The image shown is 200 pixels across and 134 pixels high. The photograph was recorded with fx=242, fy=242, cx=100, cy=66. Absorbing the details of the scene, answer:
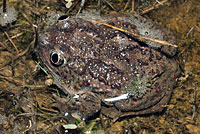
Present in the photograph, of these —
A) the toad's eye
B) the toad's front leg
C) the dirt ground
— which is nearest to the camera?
the toad's eye

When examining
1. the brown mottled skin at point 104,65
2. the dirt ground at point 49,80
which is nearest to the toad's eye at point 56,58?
the brown mottled skin at point 104,65

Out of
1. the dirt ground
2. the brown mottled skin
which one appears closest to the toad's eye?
the brown mottled skin

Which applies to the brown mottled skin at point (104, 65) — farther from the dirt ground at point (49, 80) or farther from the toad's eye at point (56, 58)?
the dirt ground at point (49, 80)

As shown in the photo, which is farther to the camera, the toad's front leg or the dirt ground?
the dirt ground

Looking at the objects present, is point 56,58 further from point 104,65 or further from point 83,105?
point 83,105

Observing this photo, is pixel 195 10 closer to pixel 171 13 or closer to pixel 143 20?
pixel 171 13

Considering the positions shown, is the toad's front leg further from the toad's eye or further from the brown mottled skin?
the toad's eye

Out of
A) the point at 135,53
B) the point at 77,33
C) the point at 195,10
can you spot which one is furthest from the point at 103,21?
the point at 195,10

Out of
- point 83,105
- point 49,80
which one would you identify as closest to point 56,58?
point 49,80
